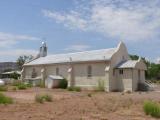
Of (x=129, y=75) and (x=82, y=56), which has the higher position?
(x=82, y=56)

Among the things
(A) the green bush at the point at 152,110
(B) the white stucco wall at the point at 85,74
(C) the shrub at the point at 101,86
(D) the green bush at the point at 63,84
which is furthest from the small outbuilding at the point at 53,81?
(A) the green bush at the point at 152,110

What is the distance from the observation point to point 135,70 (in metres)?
40.4

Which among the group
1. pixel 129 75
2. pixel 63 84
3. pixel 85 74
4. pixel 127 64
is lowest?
pixel 63 84

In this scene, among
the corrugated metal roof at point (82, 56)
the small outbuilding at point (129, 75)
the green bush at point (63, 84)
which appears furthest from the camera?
the green bush at point (63, 84)

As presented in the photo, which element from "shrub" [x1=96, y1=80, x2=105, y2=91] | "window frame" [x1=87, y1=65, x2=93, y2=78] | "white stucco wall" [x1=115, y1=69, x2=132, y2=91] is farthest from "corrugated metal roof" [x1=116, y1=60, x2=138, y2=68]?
"window frame" [x1=87, y1=65, x2=93, y2=78]

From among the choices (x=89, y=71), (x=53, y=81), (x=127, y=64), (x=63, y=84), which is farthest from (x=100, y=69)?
(x=53, y=81)

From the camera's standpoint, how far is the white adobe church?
1574 inches

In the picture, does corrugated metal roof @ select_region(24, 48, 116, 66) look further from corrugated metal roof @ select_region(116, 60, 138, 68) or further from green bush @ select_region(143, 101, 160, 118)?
green bush @ select_region(143, 101, 160, 118)

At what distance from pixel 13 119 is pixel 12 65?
377ft

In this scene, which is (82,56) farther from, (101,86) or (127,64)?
(127,64)

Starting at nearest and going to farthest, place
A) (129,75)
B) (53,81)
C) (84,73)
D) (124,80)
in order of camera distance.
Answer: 1. (129,75)
2. (124,80)
3. (84,73)
4. (53,81)

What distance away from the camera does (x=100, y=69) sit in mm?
41500

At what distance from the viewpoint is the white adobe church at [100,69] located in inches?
1574

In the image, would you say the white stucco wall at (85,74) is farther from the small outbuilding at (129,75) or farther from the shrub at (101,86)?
the small outbuilding at (129,75)
